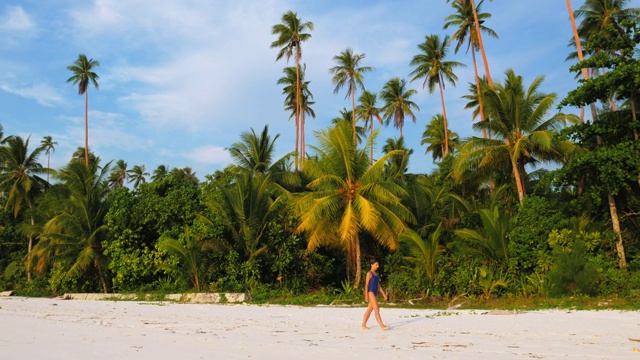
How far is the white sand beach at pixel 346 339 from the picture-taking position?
19.0ft

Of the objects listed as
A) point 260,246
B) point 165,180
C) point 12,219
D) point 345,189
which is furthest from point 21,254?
point 345,189

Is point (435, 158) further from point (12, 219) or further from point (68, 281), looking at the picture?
point (12, 219)

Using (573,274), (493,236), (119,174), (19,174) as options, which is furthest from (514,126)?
(119,174)

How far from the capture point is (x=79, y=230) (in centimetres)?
2355

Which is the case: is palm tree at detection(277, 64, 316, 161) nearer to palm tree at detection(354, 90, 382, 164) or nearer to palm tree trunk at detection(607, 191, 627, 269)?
palm tree at detection(354, 90, 382, 164)

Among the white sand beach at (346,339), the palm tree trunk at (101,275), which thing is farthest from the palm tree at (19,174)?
the white sand beach at (346,339)

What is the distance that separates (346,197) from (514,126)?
7444 millimetres

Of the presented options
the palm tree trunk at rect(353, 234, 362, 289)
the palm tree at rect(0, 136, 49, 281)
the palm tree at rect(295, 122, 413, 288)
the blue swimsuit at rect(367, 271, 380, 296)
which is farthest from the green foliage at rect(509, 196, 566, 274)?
the palm tree at rect(0, 136, 49, 281)

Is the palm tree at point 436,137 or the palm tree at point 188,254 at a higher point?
the palm tree at point 436,137

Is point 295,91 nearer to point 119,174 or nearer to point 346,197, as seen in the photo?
point 346,197

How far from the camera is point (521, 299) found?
564 inches

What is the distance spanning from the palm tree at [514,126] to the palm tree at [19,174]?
29.7 metres

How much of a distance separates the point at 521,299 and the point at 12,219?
35848 mm

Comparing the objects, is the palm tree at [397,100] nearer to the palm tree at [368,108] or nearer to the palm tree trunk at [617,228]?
the palm tree at [368,108]
